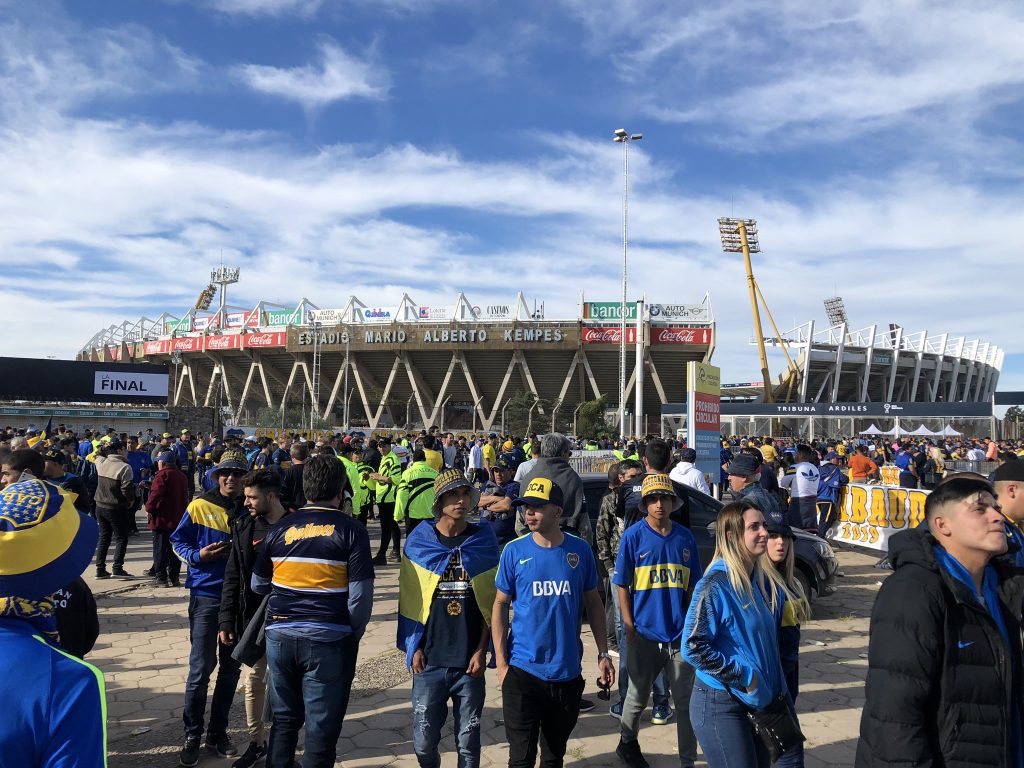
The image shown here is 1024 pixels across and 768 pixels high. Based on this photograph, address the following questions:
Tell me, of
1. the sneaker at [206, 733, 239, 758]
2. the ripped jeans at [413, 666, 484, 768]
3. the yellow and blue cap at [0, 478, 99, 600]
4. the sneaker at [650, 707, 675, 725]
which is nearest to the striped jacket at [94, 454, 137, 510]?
Result: the sneaker at [206, 733, 239, 758]

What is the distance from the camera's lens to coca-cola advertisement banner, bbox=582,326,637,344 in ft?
151

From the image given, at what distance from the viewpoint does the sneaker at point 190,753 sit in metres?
3.81

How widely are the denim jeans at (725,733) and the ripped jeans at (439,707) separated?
1055mm

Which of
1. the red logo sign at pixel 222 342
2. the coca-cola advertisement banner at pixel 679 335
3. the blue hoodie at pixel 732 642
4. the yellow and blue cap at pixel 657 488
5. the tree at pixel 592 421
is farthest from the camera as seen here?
the red logo sign at pixel 222 342

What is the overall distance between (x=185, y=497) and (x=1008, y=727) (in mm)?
8027

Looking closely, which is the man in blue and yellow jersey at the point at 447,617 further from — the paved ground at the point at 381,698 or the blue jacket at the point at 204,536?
the blue jacket at the point at 204,536

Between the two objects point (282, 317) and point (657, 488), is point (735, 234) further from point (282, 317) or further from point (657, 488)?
point (657, 488)

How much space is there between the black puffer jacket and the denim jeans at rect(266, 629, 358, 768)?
2164 mm

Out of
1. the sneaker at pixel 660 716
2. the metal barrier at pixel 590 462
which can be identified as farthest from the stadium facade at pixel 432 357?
the sneaker at pixel 660 716

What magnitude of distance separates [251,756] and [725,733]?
2.67 m

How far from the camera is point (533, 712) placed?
299 cm

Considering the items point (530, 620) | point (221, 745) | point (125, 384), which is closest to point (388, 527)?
point (221, 745)

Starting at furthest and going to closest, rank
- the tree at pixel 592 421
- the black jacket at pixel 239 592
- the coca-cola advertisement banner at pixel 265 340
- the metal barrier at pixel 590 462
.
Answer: the coca-cola advertisement banner at pixel 265 340 < the tree at pixel 592 421 < the metal barrier at pixel 590 462 < the black jacket at pixel 239 592

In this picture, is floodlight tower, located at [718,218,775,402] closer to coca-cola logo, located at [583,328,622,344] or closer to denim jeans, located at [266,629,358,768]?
coca-cola logo, located at [583,328,622,344]
